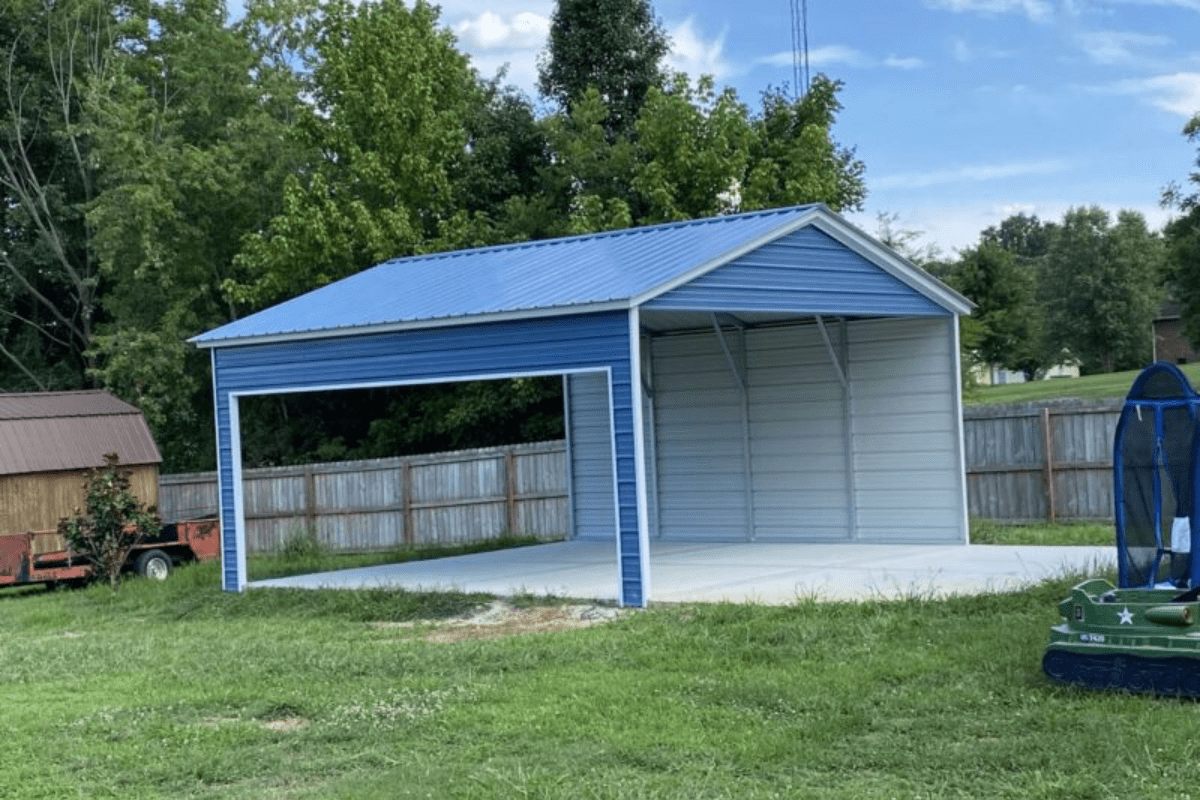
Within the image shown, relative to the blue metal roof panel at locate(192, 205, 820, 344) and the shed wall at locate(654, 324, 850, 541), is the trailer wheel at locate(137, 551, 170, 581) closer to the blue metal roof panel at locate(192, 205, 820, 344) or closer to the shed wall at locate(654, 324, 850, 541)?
the blue metal roof panel at locate(192, 205, 820, 344)

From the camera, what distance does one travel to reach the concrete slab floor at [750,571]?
14469mm

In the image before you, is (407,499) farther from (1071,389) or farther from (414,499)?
(1071,389)

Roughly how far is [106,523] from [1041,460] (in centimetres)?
1270

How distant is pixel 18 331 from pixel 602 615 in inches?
1135

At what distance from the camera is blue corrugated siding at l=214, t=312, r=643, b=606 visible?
575 inches

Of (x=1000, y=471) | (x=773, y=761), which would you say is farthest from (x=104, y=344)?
(x=773, y=761)

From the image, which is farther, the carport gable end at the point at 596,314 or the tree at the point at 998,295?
the tree at the point at 998,295

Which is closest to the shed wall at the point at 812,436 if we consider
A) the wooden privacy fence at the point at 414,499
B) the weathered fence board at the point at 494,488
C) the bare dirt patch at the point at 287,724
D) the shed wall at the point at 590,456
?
the shed wall at the point at 590,456

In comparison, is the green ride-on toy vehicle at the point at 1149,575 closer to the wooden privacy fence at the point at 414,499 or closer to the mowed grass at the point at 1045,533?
the mowed grass at the point at 1045,533

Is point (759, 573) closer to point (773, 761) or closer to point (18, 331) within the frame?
point (773, 761)

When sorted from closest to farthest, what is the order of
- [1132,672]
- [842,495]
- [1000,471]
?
[1132,672] < [842,495] < [1000,471]

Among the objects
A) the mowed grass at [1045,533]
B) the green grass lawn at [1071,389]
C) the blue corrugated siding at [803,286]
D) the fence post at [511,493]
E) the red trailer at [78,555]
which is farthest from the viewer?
the green grass lawn at [1071,389]

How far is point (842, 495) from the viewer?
65.5 feet

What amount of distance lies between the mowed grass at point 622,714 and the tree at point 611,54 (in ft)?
70.4
